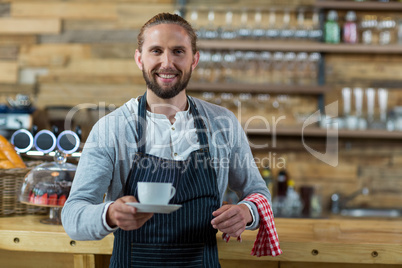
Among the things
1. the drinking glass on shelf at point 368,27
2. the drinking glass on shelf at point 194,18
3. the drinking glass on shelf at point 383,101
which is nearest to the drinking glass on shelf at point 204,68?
the drinking glass on shelf at point 194,18

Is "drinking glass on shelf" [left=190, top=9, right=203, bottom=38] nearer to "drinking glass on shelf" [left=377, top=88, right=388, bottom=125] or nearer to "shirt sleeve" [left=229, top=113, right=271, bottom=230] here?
"drinking glass on shelf" [left=377, top=88, right=388, bottom=125]

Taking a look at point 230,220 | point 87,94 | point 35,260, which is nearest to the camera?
point 230,220

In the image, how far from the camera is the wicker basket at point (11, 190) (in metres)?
1.98

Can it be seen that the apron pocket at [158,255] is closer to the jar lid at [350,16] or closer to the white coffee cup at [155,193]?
the white coffee cup at [155,193]

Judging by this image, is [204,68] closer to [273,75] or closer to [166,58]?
[273,75]

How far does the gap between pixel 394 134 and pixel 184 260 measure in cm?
268

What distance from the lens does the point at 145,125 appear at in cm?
153

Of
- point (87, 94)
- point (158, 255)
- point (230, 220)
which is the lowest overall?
point (158, 255)

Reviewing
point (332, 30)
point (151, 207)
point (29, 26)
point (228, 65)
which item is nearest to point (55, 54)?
point (29, 26)

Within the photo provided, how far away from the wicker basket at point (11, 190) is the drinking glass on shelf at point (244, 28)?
2.22 metres

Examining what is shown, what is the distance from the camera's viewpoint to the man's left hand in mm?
1336

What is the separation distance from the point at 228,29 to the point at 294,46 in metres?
0.53

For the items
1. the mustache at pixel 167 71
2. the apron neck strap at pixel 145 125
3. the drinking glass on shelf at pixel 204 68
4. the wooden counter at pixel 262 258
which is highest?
the drinking glass on shelf at pixel 204 68

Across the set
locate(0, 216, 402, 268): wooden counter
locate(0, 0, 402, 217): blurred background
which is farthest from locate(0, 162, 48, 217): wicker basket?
locate(0, 0, 402, 217): blurred background
